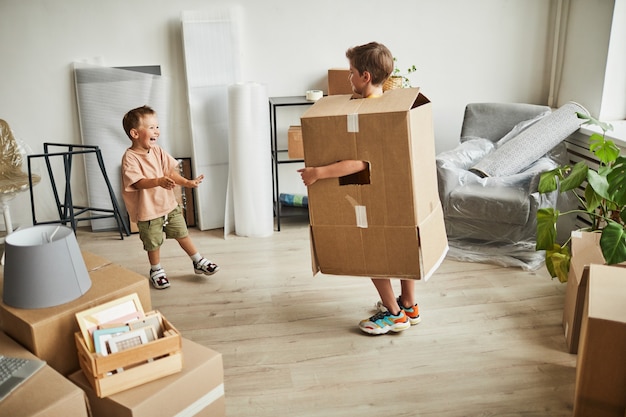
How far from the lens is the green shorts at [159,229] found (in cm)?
289

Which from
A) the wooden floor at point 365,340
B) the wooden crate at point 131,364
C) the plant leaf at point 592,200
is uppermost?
the plant leaf at point 592,200

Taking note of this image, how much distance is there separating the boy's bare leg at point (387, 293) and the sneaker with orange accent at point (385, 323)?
2 centimetres

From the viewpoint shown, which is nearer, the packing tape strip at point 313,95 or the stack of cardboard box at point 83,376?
the stack of cardboard box at point 83,376

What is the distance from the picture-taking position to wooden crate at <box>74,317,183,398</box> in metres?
1.58

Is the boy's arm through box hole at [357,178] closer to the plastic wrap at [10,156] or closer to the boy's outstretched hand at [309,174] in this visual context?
the boy's outstretched hand at [309,174]

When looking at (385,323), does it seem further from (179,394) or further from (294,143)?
(294,143)

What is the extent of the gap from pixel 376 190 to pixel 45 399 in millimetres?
1232

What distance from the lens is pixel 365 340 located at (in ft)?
8.00

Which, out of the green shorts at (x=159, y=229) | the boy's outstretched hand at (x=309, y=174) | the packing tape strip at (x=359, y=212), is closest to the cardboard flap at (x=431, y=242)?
the packing tape strip at (x=359, y=212)

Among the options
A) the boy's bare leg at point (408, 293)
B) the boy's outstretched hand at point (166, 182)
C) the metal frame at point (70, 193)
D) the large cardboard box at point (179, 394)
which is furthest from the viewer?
the metal frame at point (70, 193)

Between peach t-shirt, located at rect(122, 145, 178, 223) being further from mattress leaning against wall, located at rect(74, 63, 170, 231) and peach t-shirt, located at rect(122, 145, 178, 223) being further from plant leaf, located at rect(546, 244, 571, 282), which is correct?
plant leaf, located at rect(546, 244, 571, 282)

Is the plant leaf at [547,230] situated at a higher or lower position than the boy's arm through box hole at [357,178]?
lower

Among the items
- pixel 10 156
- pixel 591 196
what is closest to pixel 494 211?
pixel 591 196

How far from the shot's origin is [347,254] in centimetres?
225
